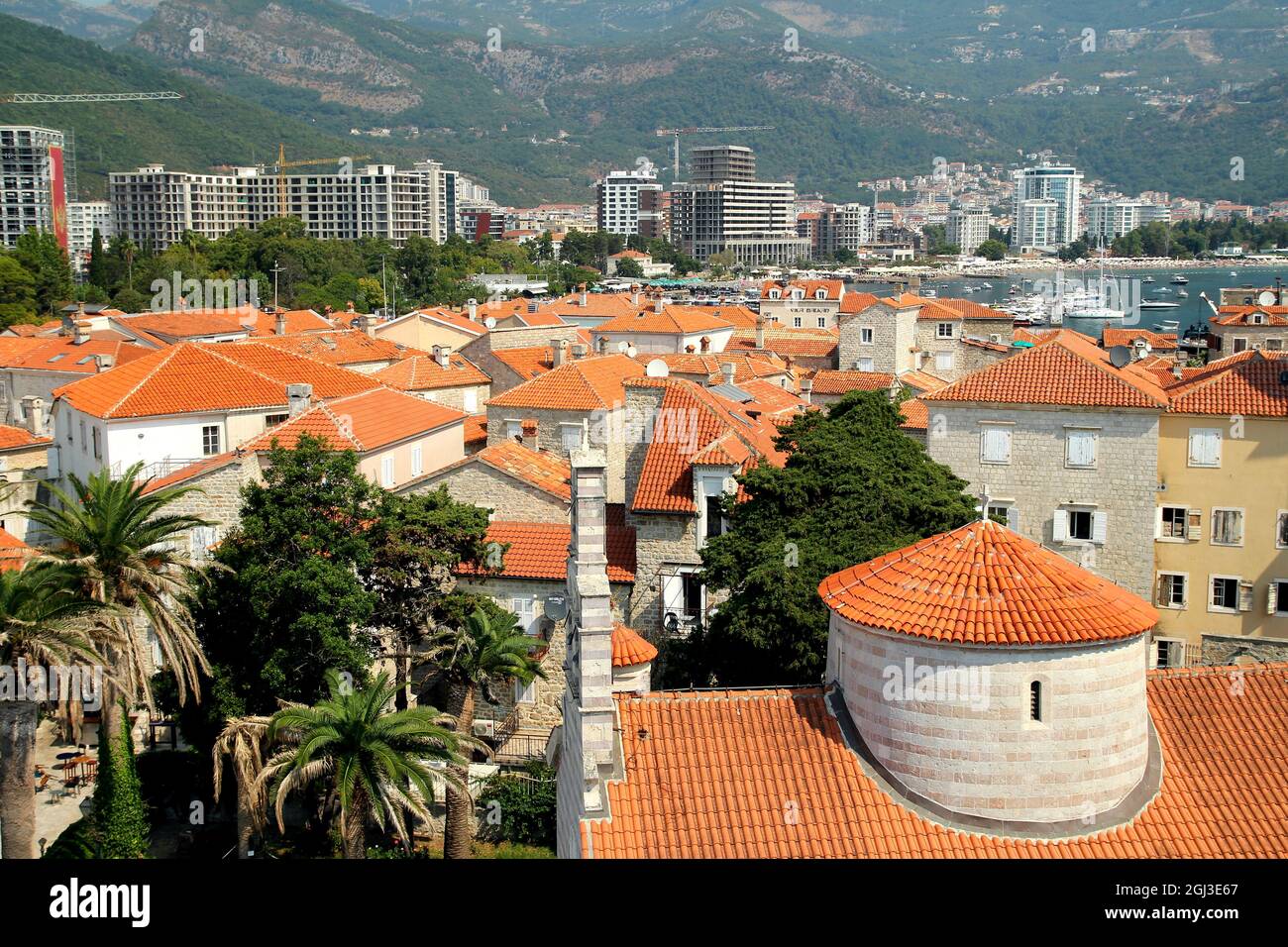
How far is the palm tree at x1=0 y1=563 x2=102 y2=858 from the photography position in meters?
20.2

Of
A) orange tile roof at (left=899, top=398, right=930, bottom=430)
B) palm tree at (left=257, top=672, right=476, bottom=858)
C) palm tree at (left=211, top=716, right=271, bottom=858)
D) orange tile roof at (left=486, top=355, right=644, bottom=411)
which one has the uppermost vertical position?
orange tile roof at (left=486, top=355, right=644, bottom=411)

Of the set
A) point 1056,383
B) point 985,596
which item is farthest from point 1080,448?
point 985,596

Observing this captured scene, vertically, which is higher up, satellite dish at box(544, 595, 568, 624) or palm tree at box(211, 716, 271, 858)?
satellite dish at box(544, 595, 568, 624)

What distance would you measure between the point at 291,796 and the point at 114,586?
279 inches

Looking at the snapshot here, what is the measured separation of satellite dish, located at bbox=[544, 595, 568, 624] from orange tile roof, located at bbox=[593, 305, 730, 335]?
2166 inches

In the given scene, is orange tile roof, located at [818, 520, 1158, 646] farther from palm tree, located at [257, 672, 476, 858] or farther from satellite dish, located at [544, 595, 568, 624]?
satellite dish, located at [544, 595, 568, 624]

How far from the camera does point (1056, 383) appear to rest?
37.4m

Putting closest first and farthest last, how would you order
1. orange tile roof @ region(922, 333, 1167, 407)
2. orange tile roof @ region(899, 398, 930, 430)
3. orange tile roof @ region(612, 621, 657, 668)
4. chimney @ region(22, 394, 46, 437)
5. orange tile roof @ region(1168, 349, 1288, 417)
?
orange tile roof @ region(612, 621, 657, 668) → orange tile roof @ region(1168, 349, 1288, 417) → orange tile roof @ region(922, 333, 1167, 407) → orange tile roof @ region(899, 398, 930, 430) → chimney @ region(22, 394, 46, 437)

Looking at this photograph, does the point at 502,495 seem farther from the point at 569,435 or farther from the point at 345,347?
the point at 345,347

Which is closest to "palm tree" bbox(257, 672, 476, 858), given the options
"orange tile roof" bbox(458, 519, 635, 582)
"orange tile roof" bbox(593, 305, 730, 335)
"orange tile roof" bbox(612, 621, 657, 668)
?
"orange tile roof" bbox(612, 621, 657, 668)

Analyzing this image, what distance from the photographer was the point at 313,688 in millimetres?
26125

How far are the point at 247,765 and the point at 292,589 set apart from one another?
362 cm
